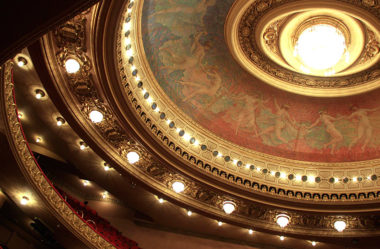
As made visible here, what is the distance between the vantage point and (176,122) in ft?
35.4

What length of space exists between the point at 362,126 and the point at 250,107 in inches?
127

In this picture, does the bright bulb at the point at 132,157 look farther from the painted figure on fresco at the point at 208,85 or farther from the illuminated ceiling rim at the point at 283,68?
the illuminated ceiling rim at the point at 283,68

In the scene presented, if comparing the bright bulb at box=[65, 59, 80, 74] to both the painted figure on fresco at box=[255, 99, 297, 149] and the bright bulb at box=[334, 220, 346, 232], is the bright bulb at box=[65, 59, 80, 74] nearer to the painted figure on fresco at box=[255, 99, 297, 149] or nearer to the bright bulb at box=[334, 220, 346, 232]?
the painted figure on fresco at box=[255, 99, 297, 149]

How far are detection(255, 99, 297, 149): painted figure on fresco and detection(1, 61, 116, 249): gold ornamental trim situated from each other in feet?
18.4

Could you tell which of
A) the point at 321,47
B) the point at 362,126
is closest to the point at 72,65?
the point at 321,47

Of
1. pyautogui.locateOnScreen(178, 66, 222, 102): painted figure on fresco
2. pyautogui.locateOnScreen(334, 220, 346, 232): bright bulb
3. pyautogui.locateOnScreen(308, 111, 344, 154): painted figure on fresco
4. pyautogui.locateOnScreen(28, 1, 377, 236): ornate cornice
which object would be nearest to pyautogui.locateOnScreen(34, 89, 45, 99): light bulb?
pyautogui.locateOnScreen(28, 1, 377, 236): ornate cornice

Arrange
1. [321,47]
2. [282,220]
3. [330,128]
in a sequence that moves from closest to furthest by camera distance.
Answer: [282,220] < [321,47] < [330,128]

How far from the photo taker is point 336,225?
386 inches

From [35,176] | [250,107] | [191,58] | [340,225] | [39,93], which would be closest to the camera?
[35,176]

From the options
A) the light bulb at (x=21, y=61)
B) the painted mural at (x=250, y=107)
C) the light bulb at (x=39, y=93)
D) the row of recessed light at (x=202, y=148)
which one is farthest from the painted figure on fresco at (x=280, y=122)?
the light bulb at (x=21, y=61)

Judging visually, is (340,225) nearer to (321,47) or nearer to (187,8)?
(321,47)

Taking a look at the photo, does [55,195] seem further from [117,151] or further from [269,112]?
[269,112]

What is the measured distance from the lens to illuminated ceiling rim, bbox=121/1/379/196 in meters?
9.66

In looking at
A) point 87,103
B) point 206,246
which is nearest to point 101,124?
point 87,103
